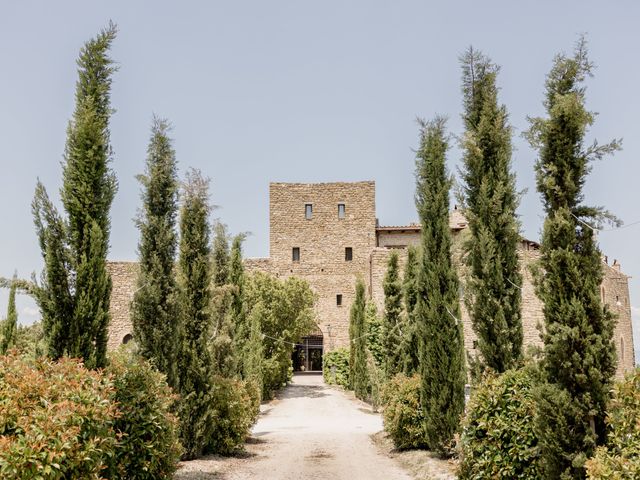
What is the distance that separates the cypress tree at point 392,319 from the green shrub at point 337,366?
13.0m

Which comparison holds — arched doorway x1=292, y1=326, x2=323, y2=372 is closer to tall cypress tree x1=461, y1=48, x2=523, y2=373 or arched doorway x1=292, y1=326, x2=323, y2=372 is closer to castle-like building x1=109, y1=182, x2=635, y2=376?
castle-like building x1=109, y1=182, x2=635, y2=376

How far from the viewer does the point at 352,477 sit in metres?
9.75

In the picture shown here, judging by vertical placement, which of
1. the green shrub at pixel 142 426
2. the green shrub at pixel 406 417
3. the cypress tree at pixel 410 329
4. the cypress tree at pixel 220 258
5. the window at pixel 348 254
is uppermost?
the window at pixel 348 254

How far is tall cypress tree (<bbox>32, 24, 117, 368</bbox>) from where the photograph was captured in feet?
24.4

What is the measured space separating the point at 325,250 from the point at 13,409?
30.5 m

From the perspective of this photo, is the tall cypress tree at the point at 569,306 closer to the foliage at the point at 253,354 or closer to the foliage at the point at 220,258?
the foliage at the point at 220,258

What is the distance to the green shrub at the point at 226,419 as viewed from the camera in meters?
11.8

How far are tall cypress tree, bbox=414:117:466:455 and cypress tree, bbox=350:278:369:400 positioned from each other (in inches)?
525

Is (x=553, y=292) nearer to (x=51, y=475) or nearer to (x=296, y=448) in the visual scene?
(x=51, y=475)

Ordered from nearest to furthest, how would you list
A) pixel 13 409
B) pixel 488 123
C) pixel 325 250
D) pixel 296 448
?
1. pixel 13 409
2. pixel 488 123
3. pixel 296 448
4. pixel 325 250

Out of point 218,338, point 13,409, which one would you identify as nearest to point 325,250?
point 218,338

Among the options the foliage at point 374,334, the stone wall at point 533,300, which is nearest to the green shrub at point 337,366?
the stone wall at point 533,300

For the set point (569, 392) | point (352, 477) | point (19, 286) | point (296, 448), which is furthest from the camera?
point (296, 448)

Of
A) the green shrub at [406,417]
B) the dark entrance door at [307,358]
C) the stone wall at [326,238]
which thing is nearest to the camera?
the green shrub at [406,417]
